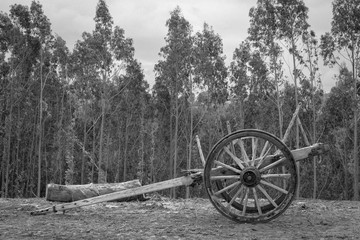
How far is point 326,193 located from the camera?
37.1m

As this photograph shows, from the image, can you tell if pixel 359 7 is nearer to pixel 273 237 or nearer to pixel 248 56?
pixel 248 56

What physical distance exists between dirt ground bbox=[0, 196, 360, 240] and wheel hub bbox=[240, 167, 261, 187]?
25.9 inches

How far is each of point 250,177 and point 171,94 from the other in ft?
91.0

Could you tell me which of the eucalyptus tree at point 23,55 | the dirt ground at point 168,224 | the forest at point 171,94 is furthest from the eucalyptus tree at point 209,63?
the dirt ground at point 168,224

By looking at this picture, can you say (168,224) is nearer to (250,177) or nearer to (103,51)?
(250,177)

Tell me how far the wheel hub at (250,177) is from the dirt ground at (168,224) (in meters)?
0.66

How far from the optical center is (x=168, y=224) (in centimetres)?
648

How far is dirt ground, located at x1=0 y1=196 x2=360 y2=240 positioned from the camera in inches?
226

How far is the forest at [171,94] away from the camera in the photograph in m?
29.2

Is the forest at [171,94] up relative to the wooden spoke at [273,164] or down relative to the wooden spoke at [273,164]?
up

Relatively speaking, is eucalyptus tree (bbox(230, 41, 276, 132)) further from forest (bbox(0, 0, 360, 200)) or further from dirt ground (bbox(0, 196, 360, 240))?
dirt ground (bbox(0, 196, 360, 240))

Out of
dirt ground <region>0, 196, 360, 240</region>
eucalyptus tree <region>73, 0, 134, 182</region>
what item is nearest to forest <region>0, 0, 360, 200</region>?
eucalyptus tree <region>73, 0, 134, 182</region>

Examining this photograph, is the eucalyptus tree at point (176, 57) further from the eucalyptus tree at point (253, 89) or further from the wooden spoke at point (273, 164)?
the wooden spoke at point (273, 164)

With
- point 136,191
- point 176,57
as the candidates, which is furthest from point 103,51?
point 136,191
